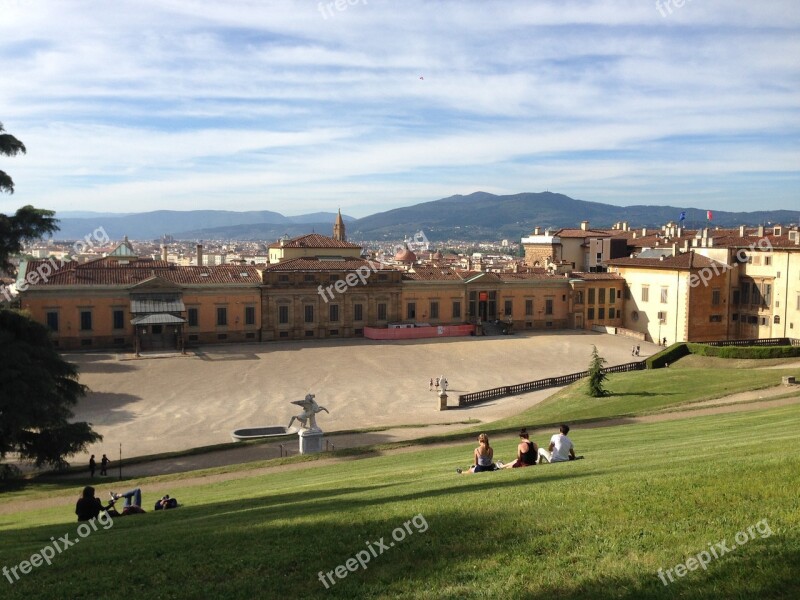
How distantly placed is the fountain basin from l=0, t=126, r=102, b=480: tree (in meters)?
6.89

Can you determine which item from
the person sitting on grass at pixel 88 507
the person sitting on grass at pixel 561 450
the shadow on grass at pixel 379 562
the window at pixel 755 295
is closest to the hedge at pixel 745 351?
the window at pixel 755 295

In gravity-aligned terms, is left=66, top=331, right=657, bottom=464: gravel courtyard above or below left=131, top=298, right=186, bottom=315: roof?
below

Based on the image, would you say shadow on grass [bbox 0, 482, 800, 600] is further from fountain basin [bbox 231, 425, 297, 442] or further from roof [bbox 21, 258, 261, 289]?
roof [bbox 21, 258, 261, 289]

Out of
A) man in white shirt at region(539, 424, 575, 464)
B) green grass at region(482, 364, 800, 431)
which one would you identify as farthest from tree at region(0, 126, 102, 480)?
man in white shirt at region(539, 424, 575, 464)

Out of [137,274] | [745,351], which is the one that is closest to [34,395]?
[137,274]

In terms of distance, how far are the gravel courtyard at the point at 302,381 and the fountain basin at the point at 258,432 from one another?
0.65m

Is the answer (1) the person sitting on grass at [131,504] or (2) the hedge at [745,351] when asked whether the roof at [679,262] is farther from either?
(1) the person sitting on grass at [131,504]

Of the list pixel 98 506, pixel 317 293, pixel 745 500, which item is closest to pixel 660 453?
pixel 745 500

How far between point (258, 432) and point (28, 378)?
1099 cm

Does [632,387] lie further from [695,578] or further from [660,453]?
[695,578]

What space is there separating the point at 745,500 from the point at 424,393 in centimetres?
3153

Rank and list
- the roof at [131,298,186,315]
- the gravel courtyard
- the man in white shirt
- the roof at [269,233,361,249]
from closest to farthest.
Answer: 1. the man in white shirt
2. the gravel courtyard
3. the roof at [131,298,186,315]
4. the roof at [269,233,361,249]

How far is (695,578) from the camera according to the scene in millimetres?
6891

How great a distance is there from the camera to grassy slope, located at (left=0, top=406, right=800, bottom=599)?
23.7ft
